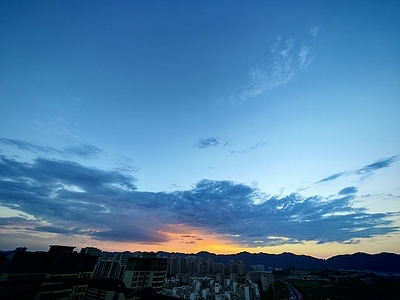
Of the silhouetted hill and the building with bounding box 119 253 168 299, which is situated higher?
the silhouetted hill

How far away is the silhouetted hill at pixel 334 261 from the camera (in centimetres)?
6318

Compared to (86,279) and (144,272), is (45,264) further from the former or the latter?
(86,279)

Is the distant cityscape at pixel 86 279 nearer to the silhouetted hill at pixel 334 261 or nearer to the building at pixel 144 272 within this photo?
the building at pixel 144 272

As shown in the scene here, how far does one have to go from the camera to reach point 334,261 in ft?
279

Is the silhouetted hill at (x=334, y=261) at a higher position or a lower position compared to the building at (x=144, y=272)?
higher

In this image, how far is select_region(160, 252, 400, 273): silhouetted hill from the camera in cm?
6318

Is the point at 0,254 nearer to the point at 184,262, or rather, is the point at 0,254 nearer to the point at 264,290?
the point at 264,290

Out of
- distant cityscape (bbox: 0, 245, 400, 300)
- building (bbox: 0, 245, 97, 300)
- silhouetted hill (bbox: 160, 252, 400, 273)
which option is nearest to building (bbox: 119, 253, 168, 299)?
distant cityscape (bbox: 0, 245, 400, 300)

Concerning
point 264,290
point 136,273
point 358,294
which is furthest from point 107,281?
point 264,290

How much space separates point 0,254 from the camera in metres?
9.62

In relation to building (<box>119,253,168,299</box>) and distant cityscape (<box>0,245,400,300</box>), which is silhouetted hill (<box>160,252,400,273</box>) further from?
building (<box>119,253,168,299</box>)

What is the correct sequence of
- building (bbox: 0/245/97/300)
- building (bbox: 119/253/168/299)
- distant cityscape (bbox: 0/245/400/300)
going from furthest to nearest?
building (bbox: 119/253/168/299), building (bbox: 0/245/97/300), distant cityscape (bbox: 0/245/400/300)

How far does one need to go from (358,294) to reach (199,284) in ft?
84.6

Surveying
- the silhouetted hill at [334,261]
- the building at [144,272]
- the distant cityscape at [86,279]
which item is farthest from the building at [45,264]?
the silhouetted hill at [334,261]
